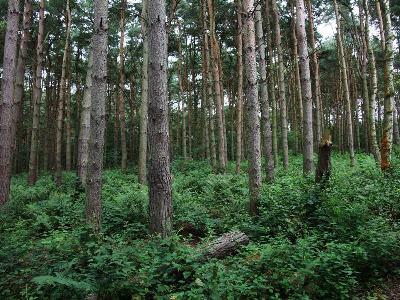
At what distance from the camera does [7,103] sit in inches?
376

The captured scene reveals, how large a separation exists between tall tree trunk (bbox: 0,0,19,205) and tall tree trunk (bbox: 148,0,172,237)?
5541 millimetres

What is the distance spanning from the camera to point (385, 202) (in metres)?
7.11

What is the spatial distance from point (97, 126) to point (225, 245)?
331 centimetres

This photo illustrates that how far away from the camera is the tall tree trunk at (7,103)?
31.2 feet

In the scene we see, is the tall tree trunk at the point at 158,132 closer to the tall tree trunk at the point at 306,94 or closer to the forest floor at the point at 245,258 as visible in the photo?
the forest floor at the point at 245,258

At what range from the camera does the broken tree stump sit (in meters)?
5.43

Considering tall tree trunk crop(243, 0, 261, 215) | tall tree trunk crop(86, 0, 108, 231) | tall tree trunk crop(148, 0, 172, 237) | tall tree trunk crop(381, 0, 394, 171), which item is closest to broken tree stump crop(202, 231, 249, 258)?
tall tree trunk crop(148, 0, 172, 237)

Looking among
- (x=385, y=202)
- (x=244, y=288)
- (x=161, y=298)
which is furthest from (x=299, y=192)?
(x=161, y=298)

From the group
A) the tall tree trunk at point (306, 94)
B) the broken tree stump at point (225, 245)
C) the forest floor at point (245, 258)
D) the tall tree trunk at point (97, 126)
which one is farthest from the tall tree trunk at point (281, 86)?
the tall tree trunk at point (97, 126)

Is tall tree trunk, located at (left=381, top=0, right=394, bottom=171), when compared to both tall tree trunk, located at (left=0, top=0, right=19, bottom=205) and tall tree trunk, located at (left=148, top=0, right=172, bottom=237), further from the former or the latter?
tall tree trunk, located at (left=0, top=0, right=19, bottom=205)

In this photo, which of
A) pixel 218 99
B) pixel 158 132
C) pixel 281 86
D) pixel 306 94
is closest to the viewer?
pixel 158 132

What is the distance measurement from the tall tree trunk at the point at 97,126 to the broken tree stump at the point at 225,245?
2.35 m

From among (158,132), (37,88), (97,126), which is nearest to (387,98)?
(158,132)

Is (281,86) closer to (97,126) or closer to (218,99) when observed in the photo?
(218,99)
